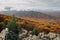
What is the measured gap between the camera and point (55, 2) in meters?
13.1

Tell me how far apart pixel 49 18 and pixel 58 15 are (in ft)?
1.66

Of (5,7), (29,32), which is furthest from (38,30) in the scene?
(5,7)

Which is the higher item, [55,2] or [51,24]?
[55,2]

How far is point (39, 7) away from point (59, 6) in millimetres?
1081

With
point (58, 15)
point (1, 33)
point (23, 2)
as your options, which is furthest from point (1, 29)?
point (58, 15)

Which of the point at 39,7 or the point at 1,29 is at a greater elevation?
the point at 39,7

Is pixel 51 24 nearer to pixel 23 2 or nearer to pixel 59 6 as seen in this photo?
pixel 59 6

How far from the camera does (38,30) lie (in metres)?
12.8

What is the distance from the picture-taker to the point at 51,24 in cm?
1273

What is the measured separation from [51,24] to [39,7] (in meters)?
1.19

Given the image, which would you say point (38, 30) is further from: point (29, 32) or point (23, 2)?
point (23, 2)

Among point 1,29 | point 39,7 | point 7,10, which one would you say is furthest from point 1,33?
point 39,7

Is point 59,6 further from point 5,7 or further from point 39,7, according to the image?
point 5,7

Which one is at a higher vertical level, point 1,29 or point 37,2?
point 37,2
